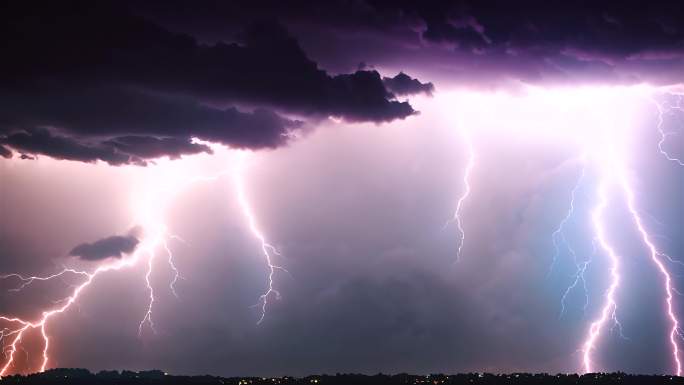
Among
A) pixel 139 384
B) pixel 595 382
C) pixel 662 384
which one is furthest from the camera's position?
pixel 139 384

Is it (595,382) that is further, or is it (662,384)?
(595,382)

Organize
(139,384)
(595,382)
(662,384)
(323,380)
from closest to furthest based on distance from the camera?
(662,384) < (595,382) < (139,384) < (323,380)

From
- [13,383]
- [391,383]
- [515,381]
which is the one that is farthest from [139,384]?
[515,381]

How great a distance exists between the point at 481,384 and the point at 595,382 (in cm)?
1266

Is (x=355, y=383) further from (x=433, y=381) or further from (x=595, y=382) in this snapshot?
(x=595, y=382)

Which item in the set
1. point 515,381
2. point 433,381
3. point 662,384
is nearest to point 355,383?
point 433,381

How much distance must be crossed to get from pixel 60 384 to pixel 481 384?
49.2 meters

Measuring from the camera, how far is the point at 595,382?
85.8 m

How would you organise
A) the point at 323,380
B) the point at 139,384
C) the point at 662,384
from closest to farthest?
the point at 662,384
the point at 139,384
the point at 323,380

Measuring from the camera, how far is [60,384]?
89500 millimetres

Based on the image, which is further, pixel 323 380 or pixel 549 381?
pixel 323 380

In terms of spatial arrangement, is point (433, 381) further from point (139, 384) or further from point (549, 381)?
point (139, 384)

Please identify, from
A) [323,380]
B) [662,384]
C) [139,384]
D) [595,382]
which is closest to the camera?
[662,384]

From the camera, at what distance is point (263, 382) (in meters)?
102
